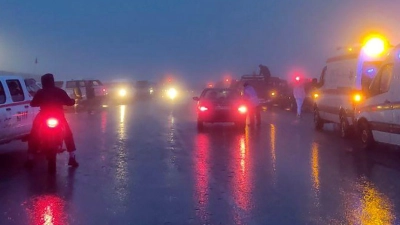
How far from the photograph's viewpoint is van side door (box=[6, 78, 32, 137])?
12.8 meters

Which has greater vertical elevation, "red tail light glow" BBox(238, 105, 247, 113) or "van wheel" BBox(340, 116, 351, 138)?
"red tail light glow" BBox(238, 105, 247, 113)

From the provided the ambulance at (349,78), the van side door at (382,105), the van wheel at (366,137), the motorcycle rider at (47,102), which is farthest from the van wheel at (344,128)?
the motorcycle rider at (47,102)

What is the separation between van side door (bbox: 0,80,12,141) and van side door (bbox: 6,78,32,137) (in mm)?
120

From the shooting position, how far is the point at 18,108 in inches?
Answer: 513

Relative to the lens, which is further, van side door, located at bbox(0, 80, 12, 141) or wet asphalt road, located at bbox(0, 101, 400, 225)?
van side door, located at bbox(0, 80, 12, 141)

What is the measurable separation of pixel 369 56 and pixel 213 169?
280 inches

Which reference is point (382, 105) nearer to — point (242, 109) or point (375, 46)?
point (375, 46)

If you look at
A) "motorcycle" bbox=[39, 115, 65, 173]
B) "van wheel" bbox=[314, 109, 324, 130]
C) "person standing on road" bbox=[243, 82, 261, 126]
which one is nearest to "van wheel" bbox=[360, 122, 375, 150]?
"van wheel" bbox=[314, 109, 324, 130]

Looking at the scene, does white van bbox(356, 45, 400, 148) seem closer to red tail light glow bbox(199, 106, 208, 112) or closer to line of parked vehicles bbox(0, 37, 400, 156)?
line of parked vehicles bbox(0, 37, 400, 156)

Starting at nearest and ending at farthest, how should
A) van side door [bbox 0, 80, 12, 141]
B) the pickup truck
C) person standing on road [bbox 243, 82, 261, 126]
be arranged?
van side door [bbox 0, 80, 12, 141], the pickup truck, person standing on road [bbox 243, 82, 261, 126]

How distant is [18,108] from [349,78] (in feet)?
30.0

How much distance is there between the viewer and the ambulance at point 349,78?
16.0 meters

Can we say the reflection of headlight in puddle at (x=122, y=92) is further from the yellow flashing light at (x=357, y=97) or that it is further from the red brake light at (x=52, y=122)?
the red brake light at (x=52, y=122)

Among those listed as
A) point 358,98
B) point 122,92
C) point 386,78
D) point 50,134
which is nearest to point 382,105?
point 386,78
